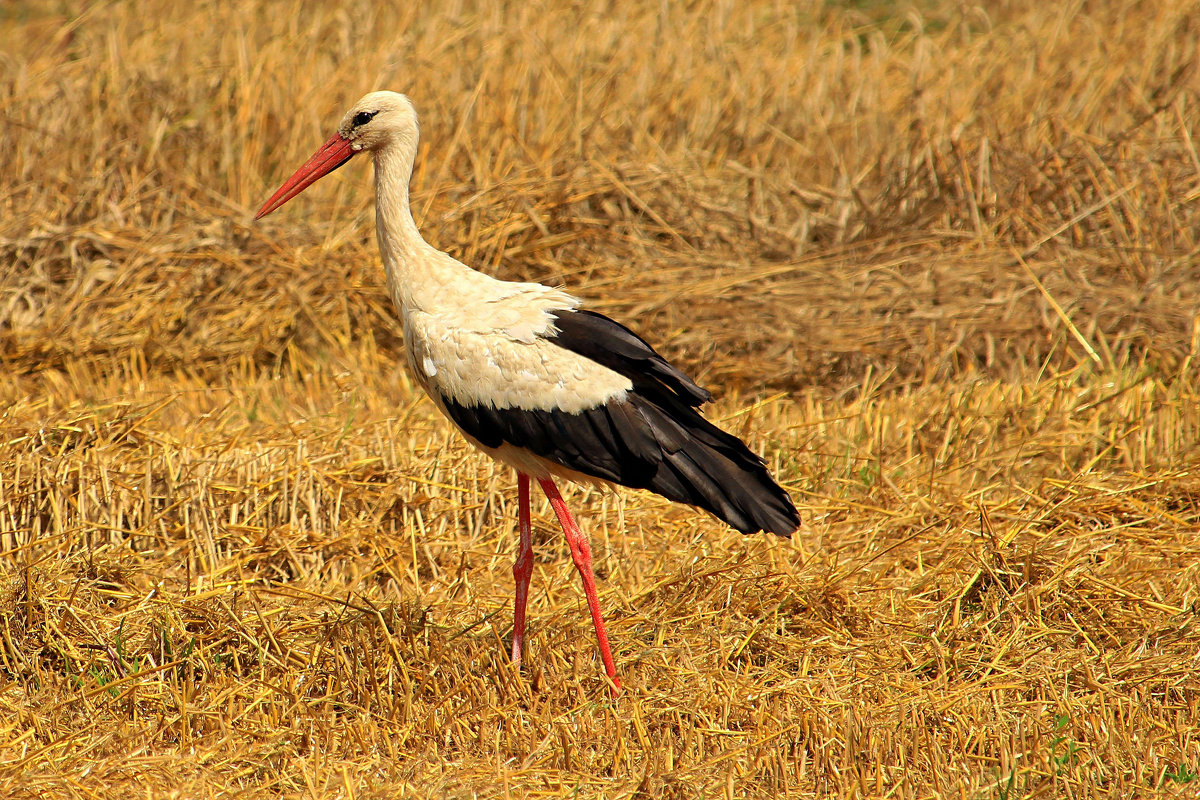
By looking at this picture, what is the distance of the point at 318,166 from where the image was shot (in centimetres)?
449

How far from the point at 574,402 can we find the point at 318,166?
1.39 m

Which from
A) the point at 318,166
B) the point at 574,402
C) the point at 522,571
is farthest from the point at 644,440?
the point at 318,166

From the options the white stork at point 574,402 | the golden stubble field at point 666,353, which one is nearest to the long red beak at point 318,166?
the white stork at point 574,402

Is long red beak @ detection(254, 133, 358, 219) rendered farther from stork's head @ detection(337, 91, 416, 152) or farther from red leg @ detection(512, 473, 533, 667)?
red leg @ detection(512, 473, 533, 667)

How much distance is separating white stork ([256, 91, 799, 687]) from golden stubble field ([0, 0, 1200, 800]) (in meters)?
0.54

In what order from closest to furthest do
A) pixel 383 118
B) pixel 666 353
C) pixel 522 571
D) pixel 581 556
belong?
pixel 581 556 → pixel 522 571 → pixel 383 118 → pixel 666 353

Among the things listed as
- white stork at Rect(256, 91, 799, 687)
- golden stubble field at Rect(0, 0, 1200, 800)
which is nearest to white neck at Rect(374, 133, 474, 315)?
white stork at Rect(256, 91, 799, 687)

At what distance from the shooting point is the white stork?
12.8 ft

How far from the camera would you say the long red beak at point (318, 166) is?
175 inches

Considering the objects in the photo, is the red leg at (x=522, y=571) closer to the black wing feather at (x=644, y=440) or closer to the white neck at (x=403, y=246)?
the black wing feather at (x=644, y=440)

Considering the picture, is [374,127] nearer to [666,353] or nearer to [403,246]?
[403,246]

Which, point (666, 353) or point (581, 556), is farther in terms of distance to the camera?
point (666, 353)

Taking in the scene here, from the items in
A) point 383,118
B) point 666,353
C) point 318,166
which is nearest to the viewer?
point 383,118

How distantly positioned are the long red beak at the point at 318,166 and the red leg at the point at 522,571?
51.8 inches
